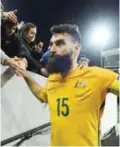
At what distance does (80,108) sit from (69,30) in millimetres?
400

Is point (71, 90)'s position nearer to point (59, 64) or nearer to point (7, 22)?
point (59, 64)

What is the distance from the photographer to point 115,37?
5.17ft

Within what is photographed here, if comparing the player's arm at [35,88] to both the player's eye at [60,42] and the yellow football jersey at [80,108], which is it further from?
the player's eye at [60,42]

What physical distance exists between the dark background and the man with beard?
0.15 feet

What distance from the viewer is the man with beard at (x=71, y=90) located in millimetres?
1419

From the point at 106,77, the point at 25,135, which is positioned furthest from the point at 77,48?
the point at 25,135

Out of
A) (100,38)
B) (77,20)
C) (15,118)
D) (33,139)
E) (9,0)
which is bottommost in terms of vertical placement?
(33,139)

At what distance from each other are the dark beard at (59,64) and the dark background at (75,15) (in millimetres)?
81

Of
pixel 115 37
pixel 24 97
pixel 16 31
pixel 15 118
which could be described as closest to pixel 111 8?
pixel 115 37

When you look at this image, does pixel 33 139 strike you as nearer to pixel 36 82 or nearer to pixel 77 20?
pixel 36 82

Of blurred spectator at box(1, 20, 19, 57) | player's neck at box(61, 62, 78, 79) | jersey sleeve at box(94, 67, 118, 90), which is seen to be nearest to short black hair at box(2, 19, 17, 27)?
blurred spectator at box(1, 20, 19, 57)

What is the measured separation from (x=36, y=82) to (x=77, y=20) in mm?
396

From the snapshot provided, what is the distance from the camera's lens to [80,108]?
4.65 ft

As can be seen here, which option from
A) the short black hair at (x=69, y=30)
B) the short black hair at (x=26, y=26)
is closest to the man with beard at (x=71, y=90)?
the short black hair at (x=69, y=30)
